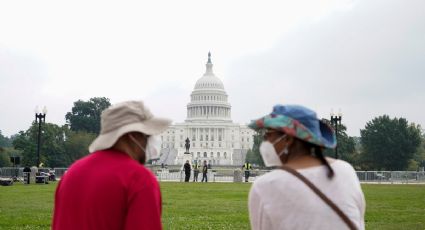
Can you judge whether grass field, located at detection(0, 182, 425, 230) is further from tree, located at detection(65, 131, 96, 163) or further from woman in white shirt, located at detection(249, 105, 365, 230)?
tree, located at detection(65, 131, 96, 163)

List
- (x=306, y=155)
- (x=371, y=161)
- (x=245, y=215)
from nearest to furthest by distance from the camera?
(x=306, y=155) → (x=245, y=215) → (x=371, y=161)

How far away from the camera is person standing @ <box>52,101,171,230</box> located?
3.62 metres

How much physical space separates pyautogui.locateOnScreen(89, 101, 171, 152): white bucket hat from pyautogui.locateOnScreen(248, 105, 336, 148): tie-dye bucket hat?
74cm

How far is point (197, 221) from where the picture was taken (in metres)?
12.8

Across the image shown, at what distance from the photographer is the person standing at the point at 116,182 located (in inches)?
143

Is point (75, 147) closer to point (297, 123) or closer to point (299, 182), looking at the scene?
point (297, 123)

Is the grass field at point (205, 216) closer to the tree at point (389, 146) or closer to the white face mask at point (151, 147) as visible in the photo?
the white face mask at point (151, 147)

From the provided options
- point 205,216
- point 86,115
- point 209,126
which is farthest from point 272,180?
point 209,126

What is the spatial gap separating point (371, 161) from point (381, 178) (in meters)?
26.9

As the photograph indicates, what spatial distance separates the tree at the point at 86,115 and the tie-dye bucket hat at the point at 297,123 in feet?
358

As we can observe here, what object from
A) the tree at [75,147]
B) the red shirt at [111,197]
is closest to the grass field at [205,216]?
the red shirt at [111,197]

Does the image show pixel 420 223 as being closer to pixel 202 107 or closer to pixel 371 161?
pixel 371 161

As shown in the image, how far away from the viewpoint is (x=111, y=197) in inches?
143

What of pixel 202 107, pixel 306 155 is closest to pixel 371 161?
pixel 306 155
